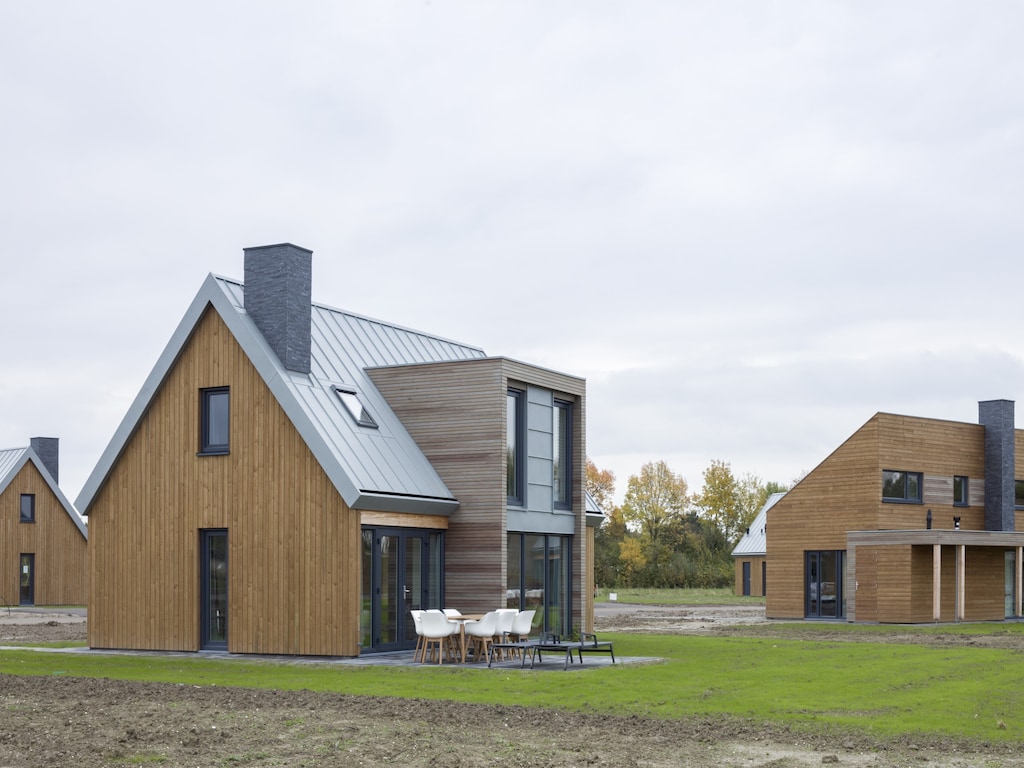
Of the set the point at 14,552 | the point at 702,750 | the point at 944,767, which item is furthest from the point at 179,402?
the point at 14,552

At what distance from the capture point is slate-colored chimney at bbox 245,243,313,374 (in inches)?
853

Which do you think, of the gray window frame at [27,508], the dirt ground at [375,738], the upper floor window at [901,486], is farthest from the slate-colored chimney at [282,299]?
the gray window frame at [27,508]

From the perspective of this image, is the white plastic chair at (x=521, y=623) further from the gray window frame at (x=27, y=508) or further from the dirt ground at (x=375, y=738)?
the gray window frame at (x=27, y=508)

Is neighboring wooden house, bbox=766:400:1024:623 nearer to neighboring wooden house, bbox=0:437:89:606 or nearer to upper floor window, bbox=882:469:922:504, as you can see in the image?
upper floor window, bbox=882:469:922:504

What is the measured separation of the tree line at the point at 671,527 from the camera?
220 feet

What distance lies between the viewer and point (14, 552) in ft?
165

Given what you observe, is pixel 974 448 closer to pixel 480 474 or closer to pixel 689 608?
pixel 689 608

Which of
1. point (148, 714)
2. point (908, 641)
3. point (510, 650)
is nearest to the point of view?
point (148, 714)

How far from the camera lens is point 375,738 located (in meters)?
11.7

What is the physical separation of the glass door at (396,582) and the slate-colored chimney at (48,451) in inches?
1327

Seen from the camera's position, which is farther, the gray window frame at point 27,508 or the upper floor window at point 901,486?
the gray window frame at point 27,508

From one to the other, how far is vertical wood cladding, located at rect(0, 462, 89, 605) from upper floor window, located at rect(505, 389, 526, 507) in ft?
104

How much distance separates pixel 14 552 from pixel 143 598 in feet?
102

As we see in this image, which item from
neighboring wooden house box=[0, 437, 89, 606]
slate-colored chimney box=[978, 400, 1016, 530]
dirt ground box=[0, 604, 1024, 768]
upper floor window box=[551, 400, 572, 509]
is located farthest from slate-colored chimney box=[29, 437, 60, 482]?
dirt ground box=[0, 604, 1024, 768]
